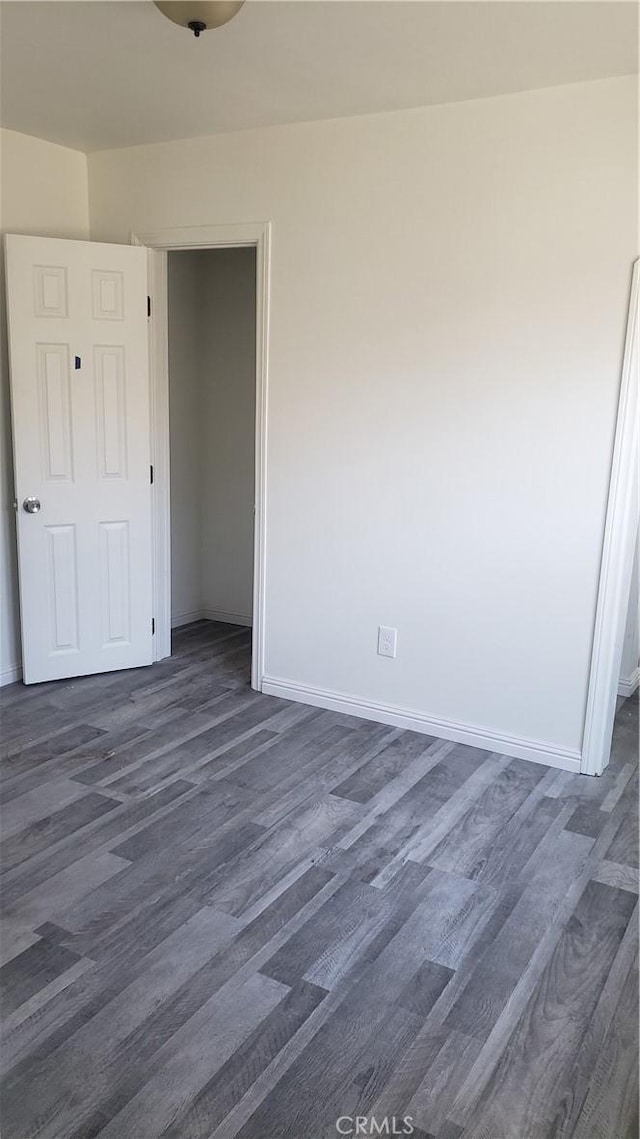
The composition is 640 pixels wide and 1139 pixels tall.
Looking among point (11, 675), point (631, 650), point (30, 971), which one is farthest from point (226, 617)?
point (30, 971)

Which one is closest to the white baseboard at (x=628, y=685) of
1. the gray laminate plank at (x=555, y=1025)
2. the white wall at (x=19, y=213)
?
the gray laminate plank at (x=555, y=1025)

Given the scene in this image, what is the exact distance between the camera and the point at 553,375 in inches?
121

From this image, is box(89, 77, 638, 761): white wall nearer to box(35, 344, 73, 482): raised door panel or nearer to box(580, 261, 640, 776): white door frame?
box(580, 261, 640, 776): white door frame

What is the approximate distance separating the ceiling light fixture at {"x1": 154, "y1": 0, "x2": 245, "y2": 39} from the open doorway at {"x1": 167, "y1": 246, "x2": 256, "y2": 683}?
252cm

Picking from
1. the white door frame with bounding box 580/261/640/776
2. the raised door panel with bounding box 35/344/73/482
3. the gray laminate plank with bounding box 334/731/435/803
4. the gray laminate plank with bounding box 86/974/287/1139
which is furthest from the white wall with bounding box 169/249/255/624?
the gray laminate plank with bounding box 86/974/287/1139

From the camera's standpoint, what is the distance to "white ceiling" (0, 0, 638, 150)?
93.4 inches

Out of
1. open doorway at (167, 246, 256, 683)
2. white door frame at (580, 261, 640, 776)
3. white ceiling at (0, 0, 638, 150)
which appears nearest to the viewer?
white ceiling at (0, 0, 638, 150)

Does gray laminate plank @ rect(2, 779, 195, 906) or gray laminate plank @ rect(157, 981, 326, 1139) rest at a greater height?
gray laminate plank @ rect(2, 779, 195, 906)

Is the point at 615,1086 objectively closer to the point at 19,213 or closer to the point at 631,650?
the point at 631,650

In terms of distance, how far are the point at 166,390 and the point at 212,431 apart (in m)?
0.95

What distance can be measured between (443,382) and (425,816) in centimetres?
170

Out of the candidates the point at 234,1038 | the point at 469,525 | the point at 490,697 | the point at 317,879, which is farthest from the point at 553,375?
the point at 234,1038

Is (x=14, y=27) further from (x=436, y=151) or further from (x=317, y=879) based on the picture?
(x=317, y=879)

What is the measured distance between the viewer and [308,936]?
226 cm
